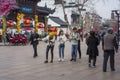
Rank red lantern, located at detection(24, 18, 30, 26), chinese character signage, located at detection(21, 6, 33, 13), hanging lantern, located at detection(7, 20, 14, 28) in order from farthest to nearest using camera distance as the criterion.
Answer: chinese character signage, located at detection(21, 6, 33, 13) → red lantern, located at detection(24, 18, 30, 26) → hanging lantern, located at detection(7, 20, 14, 28)

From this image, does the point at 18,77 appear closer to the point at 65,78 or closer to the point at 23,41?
the point at 65,78

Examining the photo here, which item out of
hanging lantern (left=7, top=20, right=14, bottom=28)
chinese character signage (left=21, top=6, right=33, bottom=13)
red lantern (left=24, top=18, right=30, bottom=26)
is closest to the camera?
hanging lantern (left=7, top=20, right=14, bottom=28)

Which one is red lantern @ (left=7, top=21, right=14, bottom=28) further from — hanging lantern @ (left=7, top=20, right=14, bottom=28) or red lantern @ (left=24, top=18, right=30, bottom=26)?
red lantern @ (left=24, top=18, right=30, bottom=26)

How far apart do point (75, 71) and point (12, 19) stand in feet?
148

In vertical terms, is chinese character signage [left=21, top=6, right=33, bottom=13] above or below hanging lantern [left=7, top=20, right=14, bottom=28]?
above

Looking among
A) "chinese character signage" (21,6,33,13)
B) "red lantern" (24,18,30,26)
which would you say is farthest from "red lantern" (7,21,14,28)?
"chinese character signage" (21,6,33,13)

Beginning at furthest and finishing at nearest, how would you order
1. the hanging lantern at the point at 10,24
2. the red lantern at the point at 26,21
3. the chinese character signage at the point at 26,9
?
→ the chinese character signage at the point at 26,9 < the red lantern at the point at 26,21 < the hanging lantern at the point at 10,24

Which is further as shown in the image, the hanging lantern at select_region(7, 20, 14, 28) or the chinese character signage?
the chinese character signage

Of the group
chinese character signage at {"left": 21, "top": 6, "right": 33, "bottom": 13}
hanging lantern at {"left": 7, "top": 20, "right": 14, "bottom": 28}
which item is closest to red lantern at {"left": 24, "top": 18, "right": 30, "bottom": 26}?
chinese character signage at {"left": 21, "top": 6, "right": 33, "bottom": 13}

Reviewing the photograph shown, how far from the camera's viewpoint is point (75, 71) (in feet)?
46.2

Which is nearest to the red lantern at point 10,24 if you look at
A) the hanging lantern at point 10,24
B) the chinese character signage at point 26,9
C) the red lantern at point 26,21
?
the hanging lantern at point 10,24

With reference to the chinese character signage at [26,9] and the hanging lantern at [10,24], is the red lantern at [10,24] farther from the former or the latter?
the chinese character signage at [26,9]

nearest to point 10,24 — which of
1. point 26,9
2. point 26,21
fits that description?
point 26,21

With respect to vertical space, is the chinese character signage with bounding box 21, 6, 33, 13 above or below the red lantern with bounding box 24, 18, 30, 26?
above
